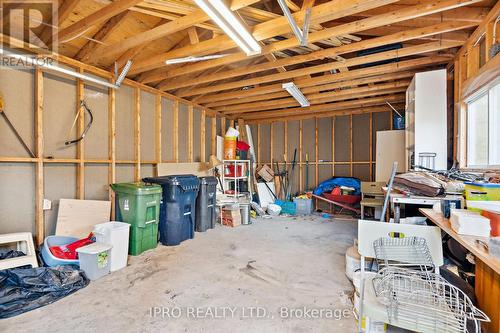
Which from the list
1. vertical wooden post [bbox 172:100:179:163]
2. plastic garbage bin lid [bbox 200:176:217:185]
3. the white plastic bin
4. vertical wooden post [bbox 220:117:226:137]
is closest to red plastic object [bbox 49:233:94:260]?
the white plastic bin

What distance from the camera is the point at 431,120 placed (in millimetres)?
3521

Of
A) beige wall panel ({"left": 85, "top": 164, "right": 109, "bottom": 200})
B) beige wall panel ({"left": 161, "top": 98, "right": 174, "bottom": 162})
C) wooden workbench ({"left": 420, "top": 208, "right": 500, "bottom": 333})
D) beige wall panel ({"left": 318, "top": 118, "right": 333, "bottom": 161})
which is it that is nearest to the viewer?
wooden workbench ({"left": 420, "top": 208, "right": 500, "bottom": 333})

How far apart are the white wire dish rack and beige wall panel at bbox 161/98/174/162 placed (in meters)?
4.24

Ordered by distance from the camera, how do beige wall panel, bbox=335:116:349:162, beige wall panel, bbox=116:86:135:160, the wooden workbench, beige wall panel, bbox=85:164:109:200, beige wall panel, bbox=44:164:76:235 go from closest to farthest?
the wooden workbench, beige wall panel, bbox=44:164:76:235, beige wall panel, bbox=85:164:109:200, beige wall panel, bbox=116:86:135:160, beige wall panel, bbox=335:116:349:162

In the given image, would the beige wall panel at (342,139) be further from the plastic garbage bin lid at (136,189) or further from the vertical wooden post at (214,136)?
the plastic garbage bin lid at (136,189)

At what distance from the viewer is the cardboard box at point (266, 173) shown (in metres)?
7.15

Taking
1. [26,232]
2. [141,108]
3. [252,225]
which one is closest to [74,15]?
[141,108]

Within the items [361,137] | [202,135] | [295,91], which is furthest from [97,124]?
[361,137]

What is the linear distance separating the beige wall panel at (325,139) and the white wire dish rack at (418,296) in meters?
5.21

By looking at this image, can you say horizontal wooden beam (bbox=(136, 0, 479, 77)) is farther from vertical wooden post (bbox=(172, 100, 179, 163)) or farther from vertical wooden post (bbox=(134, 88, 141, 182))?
vertical wooden post (bbox=(172, 100, 179, 163))

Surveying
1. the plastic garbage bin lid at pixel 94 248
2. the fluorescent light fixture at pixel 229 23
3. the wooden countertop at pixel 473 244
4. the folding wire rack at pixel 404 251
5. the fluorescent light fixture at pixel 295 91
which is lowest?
the plastic garbage bin lid at pixel 94 248

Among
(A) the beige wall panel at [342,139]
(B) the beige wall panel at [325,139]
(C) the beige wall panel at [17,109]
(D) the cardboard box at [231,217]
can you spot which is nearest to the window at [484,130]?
(A) the beige wall panel at [342,139]

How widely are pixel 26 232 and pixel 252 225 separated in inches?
140

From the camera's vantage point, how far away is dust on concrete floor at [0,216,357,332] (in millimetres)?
1940
